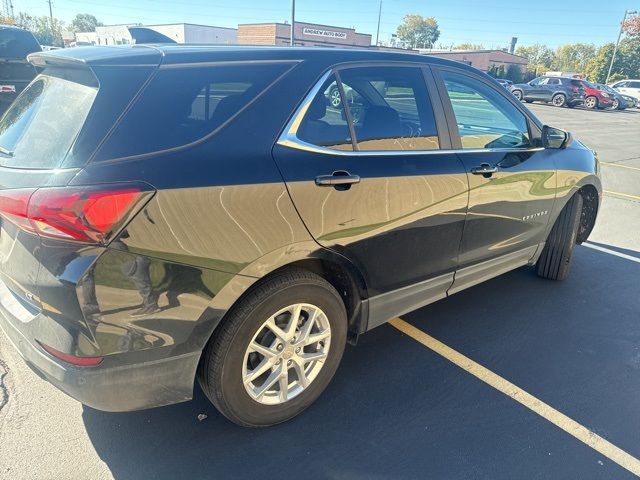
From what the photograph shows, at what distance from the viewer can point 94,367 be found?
1.91 m

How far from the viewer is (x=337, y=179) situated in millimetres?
2352

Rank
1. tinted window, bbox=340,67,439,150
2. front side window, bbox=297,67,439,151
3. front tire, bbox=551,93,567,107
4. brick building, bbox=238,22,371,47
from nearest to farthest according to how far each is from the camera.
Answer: front side window, bbox=297,67,439,151 → tinted window, bbox=340,67,439,150 → front tire, bbox=551,93,567,107 → brick building, bbox=238,22,371,47

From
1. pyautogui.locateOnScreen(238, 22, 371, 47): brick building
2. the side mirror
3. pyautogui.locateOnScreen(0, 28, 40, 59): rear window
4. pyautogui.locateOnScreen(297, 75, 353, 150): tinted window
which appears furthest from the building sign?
pyautogui.locateOnScreen(297, 75, 353, 150): tinted window

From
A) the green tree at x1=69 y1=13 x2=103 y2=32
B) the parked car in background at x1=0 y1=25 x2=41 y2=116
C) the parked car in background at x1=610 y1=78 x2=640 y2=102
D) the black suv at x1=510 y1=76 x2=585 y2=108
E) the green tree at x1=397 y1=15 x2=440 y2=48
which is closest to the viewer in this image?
the parked car in background at x1=0 y1=25 x2=41 y2=116

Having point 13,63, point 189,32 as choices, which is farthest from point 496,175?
point 189,32

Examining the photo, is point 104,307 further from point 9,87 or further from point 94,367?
point 9,87

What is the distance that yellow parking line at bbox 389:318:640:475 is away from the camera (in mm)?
Answer: 2436

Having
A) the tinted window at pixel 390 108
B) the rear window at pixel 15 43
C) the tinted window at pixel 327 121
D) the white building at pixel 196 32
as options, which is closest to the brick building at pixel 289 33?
the white building at pixel 196 32

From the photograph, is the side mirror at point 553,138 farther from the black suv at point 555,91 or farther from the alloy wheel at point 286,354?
the black suv at point 555,91

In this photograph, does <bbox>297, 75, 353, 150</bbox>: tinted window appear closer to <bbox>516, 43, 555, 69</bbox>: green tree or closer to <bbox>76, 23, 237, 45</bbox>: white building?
<bbox>76, 23, 237, 45</bbox>: white building

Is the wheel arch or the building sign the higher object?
the building sign

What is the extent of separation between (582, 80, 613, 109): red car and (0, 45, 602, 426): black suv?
32.5 meters

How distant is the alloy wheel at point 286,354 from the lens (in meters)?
2.36

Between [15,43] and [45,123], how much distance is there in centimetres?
724
